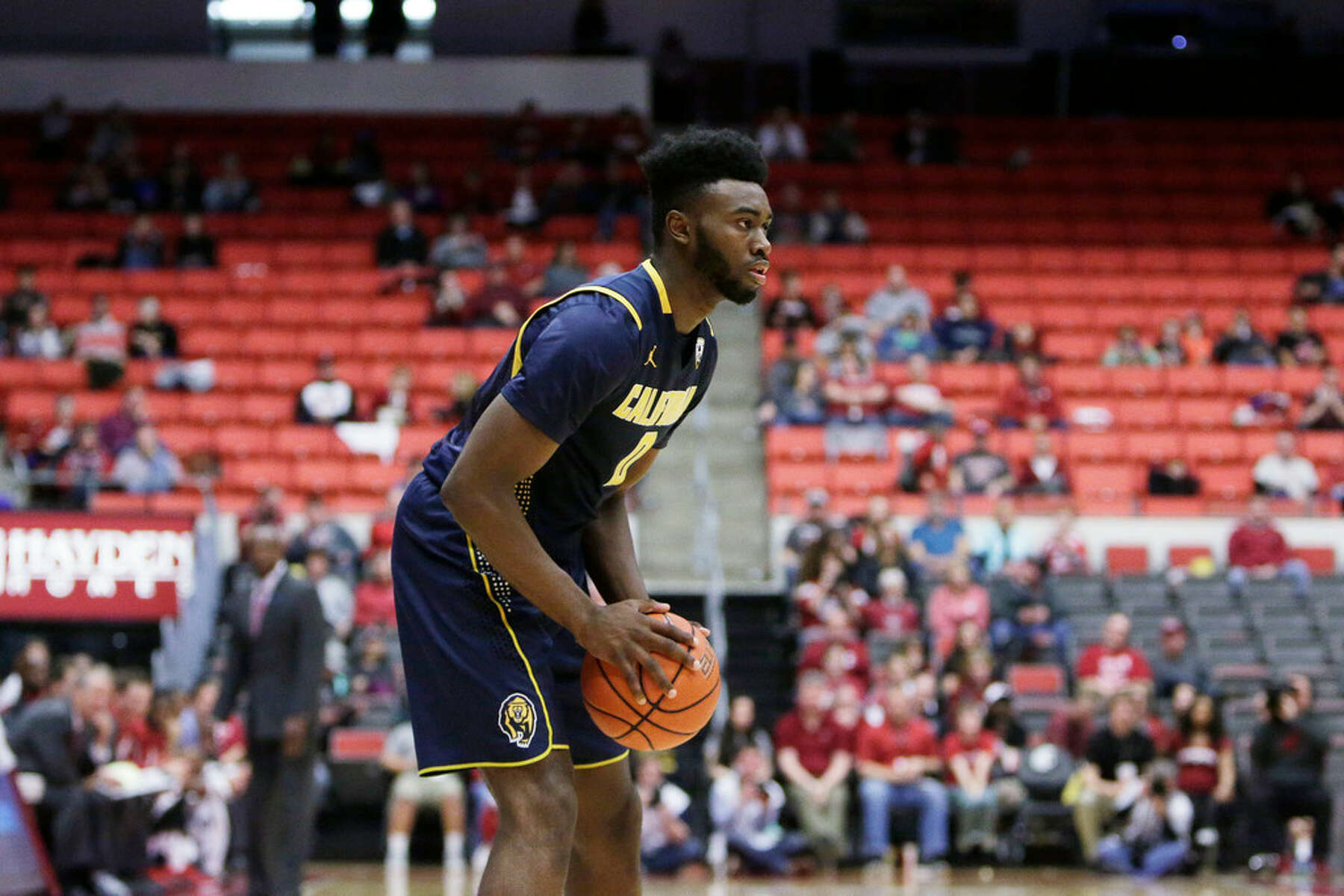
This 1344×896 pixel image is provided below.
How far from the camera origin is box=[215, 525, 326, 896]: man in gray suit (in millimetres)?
7301

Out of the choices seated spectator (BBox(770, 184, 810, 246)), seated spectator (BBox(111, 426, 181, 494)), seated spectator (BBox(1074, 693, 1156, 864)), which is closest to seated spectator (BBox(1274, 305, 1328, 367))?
seated spectator (BBox(770, 184, 810, 246))

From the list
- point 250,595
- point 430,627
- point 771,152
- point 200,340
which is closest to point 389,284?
point 200,340

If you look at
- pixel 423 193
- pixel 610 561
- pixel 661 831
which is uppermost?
pixel 423 193

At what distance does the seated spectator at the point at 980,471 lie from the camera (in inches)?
512

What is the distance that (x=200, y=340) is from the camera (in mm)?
15039

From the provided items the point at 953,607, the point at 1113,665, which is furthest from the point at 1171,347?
the point at 1113,665

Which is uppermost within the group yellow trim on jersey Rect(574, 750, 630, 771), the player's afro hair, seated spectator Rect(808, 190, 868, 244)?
seated spectator Rect(808, 190, 868, 244)

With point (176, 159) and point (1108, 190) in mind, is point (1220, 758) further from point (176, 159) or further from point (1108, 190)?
point (176, 159)

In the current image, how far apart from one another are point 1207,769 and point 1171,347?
5.79 m

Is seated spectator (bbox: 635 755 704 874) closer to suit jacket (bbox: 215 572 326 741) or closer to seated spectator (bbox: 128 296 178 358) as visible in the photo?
suit jacket (bbox: 215 572 326 741)

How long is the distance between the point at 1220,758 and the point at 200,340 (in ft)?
30.1

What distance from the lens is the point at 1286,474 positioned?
528 inches

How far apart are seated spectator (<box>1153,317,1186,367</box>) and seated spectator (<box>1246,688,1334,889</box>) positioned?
532cm

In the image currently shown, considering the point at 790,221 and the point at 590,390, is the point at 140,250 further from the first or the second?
the point at 590,390
